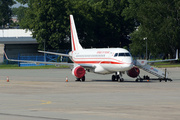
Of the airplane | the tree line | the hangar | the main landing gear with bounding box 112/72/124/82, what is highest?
the tree line

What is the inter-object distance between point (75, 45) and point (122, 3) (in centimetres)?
7335

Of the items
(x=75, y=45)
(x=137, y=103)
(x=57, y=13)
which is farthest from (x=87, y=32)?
(x=137, y=103)

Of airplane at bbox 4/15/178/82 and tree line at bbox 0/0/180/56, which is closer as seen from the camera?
airplane at bbox 4/15/178/82

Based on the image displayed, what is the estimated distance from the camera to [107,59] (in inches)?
1658

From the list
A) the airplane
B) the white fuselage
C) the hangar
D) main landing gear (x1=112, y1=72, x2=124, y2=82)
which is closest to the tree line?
the hangar

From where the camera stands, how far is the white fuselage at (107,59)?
131 ft

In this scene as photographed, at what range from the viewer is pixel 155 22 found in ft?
320

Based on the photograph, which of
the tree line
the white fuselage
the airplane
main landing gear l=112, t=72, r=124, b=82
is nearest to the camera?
the white fuselage

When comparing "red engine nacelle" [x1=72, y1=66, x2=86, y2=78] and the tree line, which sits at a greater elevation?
the tree line

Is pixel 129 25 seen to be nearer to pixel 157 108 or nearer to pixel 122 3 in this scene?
pixel 122 3

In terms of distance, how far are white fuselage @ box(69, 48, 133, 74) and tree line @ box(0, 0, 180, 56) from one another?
5026 centimetres

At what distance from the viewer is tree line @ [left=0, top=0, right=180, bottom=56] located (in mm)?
96125

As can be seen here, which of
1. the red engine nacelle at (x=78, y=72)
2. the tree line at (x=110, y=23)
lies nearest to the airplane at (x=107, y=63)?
the red engine nacelle at (x=78, y=72)

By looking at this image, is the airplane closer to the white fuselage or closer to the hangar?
the white fuselage
